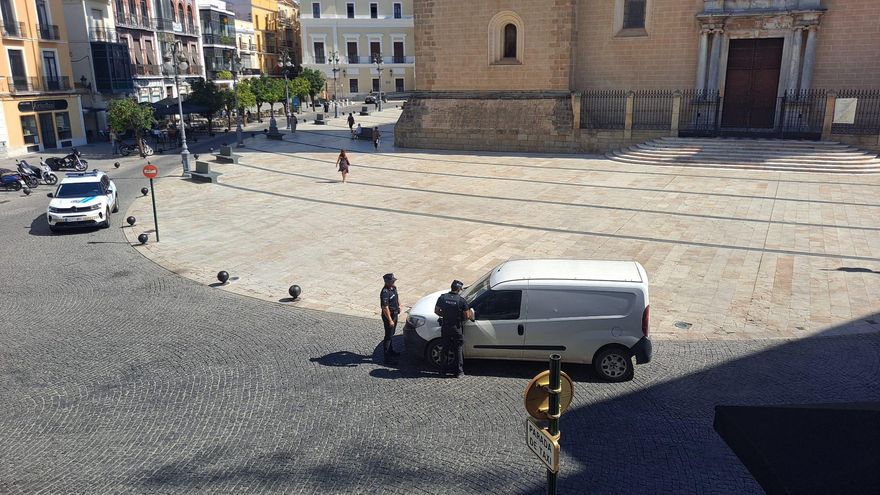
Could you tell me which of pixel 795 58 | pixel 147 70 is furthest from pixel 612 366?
pixel 147 70

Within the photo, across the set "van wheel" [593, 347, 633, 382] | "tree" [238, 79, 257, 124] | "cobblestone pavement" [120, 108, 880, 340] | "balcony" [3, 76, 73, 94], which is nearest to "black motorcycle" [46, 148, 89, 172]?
"cobblestone pavement" [120, 108, 880, 340]

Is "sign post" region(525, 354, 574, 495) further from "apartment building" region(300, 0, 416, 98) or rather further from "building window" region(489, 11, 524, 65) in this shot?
"apartment building" region(300, 0, 416, 98)

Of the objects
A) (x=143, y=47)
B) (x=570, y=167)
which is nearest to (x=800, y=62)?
(x=570, y=167)

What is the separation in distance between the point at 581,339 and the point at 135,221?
15.1 m

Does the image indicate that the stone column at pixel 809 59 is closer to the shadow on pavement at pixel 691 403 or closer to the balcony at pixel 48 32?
the shadow on pavement at pixel 691 403

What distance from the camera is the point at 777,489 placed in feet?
14.1

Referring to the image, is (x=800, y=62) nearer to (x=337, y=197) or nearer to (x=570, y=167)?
(x=570, y=167)

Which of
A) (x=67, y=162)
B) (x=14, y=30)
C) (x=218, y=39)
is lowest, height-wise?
(x=67, y=162)

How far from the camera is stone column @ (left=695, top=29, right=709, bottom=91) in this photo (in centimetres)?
2959

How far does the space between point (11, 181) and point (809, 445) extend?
2820 centimetres

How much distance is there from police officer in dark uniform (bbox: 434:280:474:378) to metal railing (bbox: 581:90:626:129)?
24310mm

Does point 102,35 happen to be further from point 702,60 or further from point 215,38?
point 702,60

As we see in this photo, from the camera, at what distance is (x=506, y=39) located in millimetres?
33344

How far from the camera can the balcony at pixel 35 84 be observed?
113 ft
